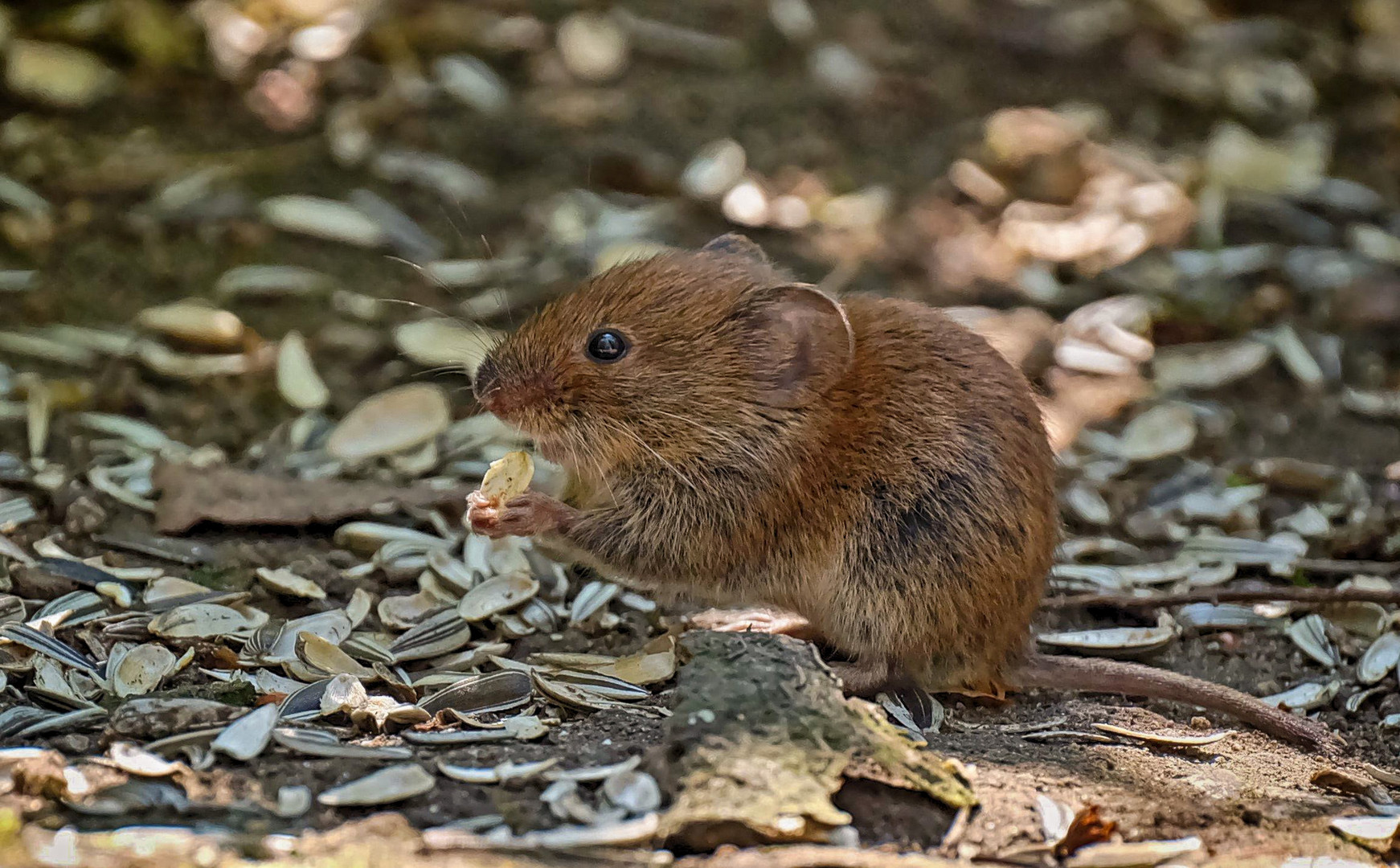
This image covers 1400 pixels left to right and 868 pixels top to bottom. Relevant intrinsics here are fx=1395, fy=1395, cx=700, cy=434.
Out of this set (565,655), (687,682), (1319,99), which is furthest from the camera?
(1319,99)

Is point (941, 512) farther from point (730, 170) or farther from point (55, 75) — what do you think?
point (55, 75)

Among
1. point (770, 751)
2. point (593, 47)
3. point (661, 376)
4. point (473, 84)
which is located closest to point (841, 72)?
point (593, 47)

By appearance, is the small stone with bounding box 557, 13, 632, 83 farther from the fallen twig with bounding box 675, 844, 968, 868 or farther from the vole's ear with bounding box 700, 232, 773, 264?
the fallen twig with bounding box 675, 844, 968, 868

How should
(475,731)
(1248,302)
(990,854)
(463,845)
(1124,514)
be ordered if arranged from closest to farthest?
(463,845)
(990,854)
(475,731)
(1124,514)
(1248,302)

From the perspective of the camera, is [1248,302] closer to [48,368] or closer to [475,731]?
[475,731]

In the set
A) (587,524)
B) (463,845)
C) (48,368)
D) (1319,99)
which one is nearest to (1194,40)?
(1319,99)
